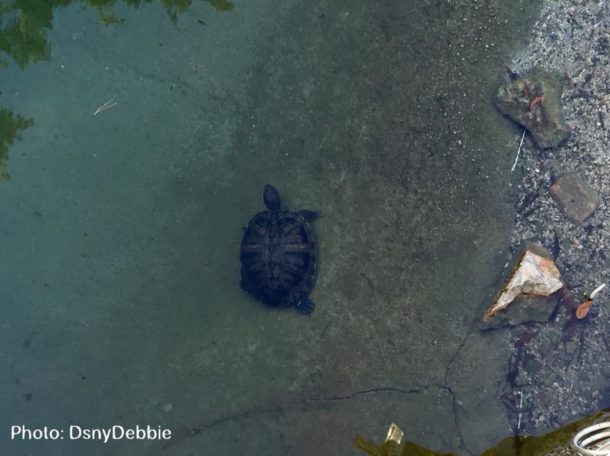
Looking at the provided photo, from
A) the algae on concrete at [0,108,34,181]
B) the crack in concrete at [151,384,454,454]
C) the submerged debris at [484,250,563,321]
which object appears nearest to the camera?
the submerged debris at [484,250,563,321]

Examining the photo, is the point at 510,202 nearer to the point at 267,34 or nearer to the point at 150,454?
the point at 267,34

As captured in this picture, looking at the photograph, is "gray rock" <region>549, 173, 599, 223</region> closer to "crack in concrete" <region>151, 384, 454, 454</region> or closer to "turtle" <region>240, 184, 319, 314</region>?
"crack in concrete" <region>151, 384, 454, 454</region>

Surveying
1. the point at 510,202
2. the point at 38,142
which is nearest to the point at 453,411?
the point at 510,202

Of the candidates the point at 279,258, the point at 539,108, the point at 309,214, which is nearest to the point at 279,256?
the point at 279,258

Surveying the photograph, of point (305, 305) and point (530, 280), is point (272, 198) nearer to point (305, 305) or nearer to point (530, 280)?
point (305, 305)

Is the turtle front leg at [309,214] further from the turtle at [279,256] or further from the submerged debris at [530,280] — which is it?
the submerged debris at [530,280]

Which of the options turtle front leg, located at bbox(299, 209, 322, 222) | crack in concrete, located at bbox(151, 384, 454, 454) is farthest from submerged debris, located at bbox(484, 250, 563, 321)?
turtle front leg, located at bbox(299, 209, 322, 222)
